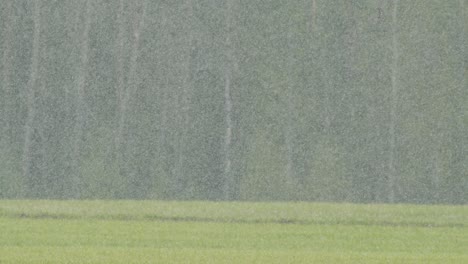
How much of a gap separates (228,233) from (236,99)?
19118 mm

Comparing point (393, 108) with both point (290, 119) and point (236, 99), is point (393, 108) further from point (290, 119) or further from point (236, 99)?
point (236, 99)

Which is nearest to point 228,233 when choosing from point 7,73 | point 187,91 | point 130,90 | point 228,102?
point 228,102

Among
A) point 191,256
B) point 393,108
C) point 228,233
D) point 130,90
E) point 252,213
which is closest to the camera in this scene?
point 191,256

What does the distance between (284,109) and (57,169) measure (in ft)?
17.7

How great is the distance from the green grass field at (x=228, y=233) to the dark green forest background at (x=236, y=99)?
41.7 feet

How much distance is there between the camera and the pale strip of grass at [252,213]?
18.3 m

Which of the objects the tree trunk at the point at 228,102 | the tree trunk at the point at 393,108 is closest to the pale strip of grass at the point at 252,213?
the tree trunk at the point at 228,102

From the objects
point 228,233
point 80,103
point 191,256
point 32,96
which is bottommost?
point 80,103

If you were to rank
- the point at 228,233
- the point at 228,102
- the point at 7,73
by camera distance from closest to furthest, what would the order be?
the point at 228,233 < the point at 228,102 < the point at 7,73

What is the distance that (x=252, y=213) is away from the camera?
19.0 metres

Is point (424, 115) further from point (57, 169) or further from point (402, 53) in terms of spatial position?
point (57, 169)

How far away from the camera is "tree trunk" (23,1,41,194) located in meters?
34.1

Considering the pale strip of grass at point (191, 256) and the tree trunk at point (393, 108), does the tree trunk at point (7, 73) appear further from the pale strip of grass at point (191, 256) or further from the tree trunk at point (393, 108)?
the pale strip of grass at point (191, 256)

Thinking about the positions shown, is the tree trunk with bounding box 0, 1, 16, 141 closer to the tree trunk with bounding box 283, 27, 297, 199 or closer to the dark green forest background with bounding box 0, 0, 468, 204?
Result: the dark green forest background with bounding box 0, 0, 468, 204
